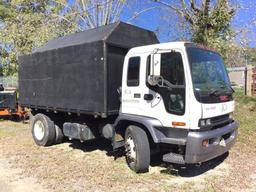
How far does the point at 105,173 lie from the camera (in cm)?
728

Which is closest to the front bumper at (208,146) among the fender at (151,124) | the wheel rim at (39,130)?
the fender at (151,124)

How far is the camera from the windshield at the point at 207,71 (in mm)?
6488

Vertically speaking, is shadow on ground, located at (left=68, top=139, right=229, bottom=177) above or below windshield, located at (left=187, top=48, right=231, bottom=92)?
below

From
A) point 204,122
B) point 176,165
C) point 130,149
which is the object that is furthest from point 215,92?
point 130,149

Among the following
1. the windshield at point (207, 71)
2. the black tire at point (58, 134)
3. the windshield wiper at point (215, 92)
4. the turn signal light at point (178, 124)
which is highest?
the windshield at point (207, 71)

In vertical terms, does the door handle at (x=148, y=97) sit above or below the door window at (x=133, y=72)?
below

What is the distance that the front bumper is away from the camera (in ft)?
20.5

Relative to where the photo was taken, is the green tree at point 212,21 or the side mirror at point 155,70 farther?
the green tree at point 212,21

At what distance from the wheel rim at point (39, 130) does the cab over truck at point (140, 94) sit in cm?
91

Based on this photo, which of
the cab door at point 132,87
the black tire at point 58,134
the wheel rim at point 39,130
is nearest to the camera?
the cab door at point 132,87

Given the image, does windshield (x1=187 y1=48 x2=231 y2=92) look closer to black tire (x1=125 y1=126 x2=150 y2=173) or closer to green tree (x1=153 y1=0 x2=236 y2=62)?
black tire (x1=125 y1=126 x2=150 y2=173)

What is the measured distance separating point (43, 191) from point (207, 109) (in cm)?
331

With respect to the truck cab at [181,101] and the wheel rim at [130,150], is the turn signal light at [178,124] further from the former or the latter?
the wheel rim at [130,150]

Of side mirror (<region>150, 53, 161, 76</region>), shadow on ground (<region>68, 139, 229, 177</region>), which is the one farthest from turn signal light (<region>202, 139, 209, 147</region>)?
side mirror (<region>150, 53, 161, 76</region>)
